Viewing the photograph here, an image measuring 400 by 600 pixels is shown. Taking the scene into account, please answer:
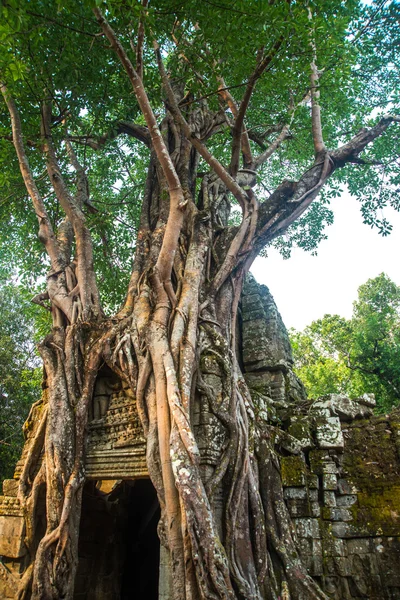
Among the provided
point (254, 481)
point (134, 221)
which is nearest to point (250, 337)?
point (254, 481)

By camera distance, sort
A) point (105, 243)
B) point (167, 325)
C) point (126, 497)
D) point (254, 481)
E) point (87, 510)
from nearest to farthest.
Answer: point (254, 481)
point (167, 325)
point (87, 510)
point (126, 497)
point (105, 243)

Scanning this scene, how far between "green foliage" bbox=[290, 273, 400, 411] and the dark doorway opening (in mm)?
5629

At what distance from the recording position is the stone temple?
391 centimetres

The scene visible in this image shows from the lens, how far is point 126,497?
241 inches

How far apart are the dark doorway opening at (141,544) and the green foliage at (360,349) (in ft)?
18.5

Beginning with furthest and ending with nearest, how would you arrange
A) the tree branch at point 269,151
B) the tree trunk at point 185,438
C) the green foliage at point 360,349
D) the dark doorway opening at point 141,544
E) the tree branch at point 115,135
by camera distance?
the green foliage at point 360,349 → the tree branch at point 115,135 → the tree branch at point 269,151 → the dark doorway opening at point 141,544 → the tree trunk at point 185,438

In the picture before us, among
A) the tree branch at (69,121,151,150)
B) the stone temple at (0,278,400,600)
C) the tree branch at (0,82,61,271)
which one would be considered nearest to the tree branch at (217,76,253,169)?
the tree branch at (69,121,151,150)

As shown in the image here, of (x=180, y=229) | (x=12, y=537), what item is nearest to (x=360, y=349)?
(x=180, y=229)

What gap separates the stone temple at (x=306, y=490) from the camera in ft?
12.8

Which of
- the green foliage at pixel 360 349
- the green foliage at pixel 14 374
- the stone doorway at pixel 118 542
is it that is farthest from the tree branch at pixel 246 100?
the green foliage at pixel 360 349

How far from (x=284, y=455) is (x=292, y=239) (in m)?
5.51

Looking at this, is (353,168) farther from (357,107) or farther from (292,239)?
(292,239)

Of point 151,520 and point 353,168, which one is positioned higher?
point 353,168

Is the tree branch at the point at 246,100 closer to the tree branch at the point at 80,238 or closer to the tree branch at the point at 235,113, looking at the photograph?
the tree branch at the point at 235,113
